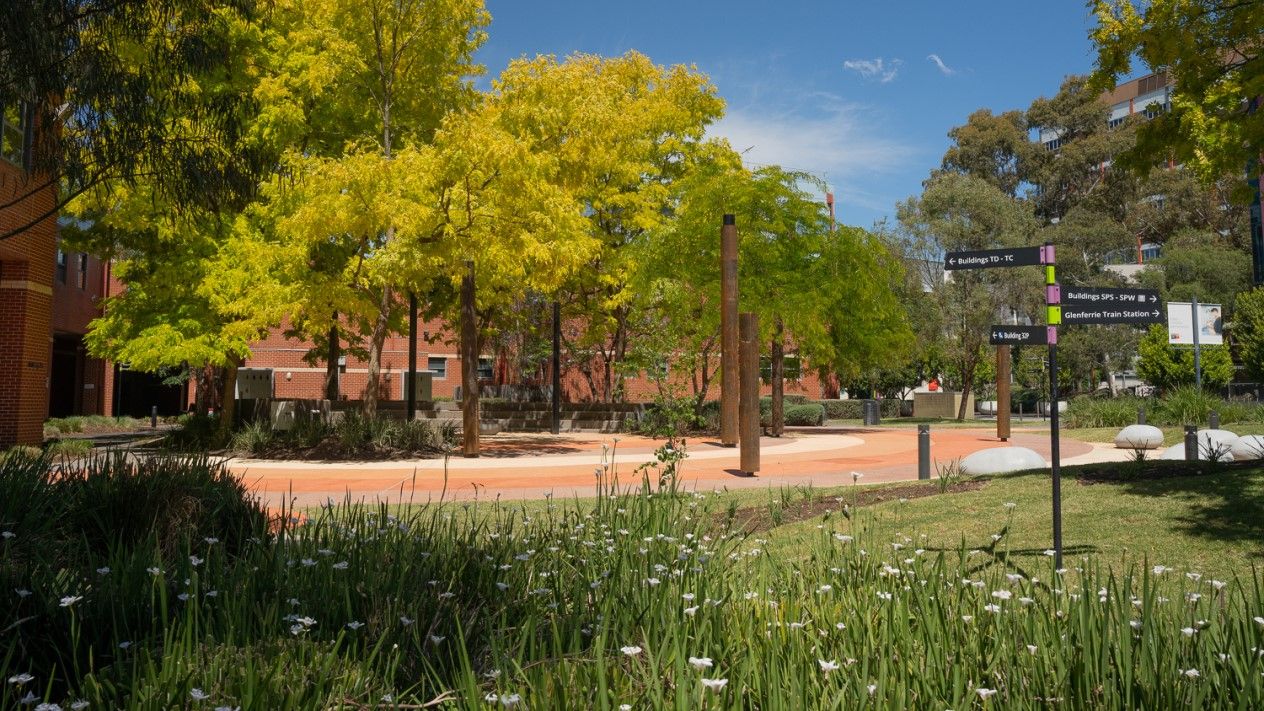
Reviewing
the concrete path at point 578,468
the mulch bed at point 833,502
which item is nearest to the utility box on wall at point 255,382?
the concrete path at point 578,468

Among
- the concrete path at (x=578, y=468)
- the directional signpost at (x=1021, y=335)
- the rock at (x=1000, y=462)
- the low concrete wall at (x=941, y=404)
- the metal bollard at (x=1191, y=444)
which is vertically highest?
the directional signpost at (x=1021, y=335)

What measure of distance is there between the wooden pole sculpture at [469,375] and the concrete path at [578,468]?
0.53 meters

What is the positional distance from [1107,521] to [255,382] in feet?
164

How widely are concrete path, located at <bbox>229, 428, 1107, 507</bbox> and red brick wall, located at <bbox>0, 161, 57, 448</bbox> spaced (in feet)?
21.2

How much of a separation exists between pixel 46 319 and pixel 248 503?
786 inches

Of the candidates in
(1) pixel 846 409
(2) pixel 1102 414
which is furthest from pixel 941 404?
(2) pixel 1102 414

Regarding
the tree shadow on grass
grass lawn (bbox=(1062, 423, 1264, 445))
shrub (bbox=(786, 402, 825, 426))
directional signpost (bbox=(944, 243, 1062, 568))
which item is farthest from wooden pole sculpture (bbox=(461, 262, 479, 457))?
shrub (bbox=(786, 402, 825, 426))

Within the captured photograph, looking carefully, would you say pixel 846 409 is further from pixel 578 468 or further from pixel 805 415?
pixel 578 468

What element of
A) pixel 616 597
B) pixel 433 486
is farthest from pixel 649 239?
pixel 616 597

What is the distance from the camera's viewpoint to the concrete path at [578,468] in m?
13.3

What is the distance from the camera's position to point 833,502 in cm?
1020

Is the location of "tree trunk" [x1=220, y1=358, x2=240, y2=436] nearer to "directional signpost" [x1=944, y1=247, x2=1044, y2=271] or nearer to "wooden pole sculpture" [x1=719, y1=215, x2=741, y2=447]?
"wooden pole sculpture" [x1=719, y1=215, x2=741, y2=447]

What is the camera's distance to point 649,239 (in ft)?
91.7

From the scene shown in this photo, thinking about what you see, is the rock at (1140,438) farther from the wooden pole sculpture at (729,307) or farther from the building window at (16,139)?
the building window at (16,139)
